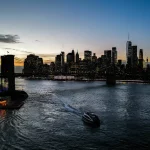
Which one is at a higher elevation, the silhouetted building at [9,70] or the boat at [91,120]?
the silhouetted building at [9,70]

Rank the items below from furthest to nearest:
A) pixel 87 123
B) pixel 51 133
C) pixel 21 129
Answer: pixel 87 123 < pixel 21 129 < pixel 51 133

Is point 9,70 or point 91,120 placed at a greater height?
Answer: point 9,70

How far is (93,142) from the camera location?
4266 cm

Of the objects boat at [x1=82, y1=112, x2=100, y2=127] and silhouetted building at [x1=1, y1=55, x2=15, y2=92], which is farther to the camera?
silhouetted building at [x1=1, y1=55, x2=15, y2=92]

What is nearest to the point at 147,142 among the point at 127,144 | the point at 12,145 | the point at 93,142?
the point at 127,144

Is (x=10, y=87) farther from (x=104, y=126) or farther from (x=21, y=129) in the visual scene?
(x=104, y=126)

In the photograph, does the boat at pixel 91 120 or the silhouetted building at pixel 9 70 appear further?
the silhouetted building at pixel 9 70

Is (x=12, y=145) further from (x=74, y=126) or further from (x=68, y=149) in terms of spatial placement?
(x=74, y=126)

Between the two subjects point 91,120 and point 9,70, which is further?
point 9,70

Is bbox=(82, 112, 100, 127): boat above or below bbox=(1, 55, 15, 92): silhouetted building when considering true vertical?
below

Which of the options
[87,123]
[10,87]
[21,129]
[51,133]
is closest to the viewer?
[51,133]

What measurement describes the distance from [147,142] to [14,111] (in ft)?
142

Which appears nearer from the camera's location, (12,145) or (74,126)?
(12,145)

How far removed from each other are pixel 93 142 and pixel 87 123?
13058 millimetres
